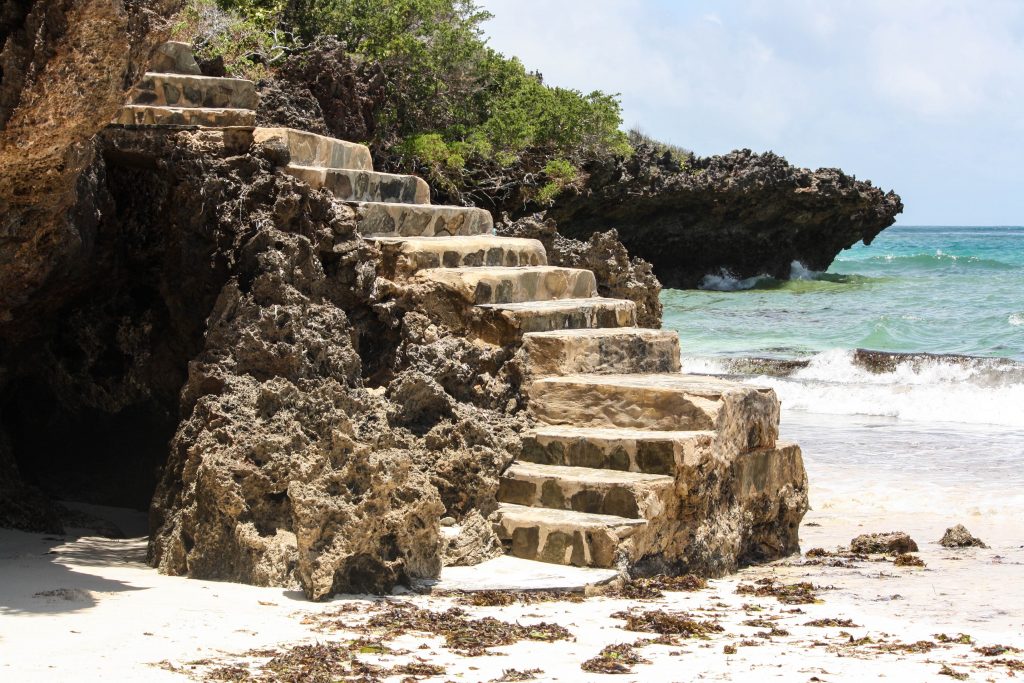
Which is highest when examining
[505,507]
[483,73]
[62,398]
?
[483,73]

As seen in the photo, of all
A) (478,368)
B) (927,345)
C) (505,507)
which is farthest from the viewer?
(927,345)

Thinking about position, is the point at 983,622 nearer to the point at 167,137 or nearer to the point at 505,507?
the point at 505,507

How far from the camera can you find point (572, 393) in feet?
18.2

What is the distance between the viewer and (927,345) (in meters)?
20.5

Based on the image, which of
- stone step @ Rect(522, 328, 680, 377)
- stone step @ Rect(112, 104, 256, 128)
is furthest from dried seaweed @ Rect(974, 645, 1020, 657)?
stone step @ Rect(112, 104, 256, 128)

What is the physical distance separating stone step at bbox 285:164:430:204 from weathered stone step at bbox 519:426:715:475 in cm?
170

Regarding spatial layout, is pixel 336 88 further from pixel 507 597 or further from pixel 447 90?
pixel 447 90

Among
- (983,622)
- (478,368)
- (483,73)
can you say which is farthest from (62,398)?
(483,73)

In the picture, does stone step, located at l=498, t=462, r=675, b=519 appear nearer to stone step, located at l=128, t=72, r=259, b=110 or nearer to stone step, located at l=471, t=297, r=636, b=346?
stone step, located at l=471, t=297, r=636, b=346

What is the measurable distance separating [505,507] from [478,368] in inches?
28.9

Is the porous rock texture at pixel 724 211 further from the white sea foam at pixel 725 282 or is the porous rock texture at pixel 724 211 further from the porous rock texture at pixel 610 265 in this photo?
the porous rock texture at pixel 610 265

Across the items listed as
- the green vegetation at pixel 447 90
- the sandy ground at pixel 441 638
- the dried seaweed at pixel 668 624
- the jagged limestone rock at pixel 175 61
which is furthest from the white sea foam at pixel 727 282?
the dried seaweed at pixel 668 624

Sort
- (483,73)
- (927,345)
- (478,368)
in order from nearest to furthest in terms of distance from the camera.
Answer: (478,368) → (483,73) → (927,345)

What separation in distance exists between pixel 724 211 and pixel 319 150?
22.0 m
